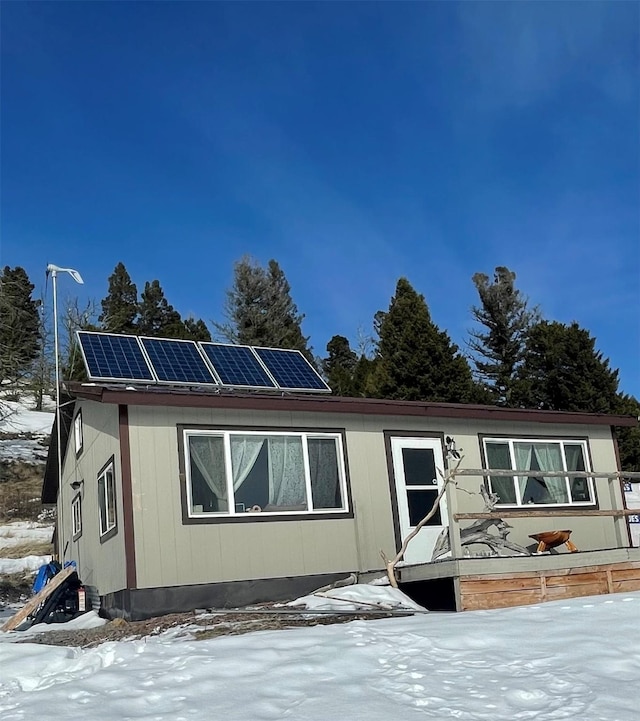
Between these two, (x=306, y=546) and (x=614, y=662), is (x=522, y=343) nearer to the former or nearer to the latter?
(x=306, y=546)

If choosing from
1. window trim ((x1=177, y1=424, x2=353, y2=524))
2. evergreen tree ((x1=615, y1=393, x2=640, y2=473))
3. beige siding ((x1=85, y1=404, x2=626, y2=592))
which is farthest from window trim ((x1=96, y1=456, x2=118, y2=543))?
evergreen tree ((x1=615, y1=393, x2=640, y2=473))

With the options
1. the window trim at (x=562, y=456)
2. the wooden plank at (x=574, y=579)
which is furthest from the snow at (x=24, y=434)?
the wooden plank at (x=574, y=579)

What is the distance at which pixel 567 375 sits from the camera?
2766 cm

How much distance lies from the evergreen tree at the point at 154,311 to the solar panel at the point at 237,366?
108 feet

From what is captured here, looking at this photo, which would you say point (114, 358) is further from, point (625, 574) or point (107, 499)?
point (625, 574)

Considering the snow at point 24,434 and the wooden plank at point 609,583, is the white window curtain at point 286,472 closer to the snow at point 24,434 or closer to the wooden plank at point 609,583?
the wooden plank at point 609,583

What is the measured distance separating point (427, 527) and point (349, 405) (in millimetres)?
2352

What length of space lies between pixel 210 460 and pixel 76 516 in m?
5.14

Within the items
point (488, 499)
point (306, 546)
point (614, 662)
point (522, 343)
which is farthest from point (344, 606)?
point (522, 343)

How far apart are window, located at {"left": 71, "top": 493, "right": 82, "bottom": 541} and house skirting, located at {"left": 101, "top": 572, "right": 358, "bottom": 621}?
3302 mm

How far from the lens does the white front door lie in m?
11.4

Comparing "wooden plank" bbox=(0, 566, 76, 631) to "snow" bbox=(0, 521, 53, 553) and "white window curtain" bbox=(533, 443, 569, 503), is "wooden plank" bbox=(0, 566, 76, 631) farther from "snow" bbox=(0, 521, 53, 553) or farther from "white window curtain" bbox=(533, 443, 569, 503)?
"snow" bbox=(0, 521, 53, 553)

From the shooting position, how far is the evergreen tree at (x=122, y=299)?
1761 inches

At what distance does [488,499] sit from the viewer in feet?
34.7
